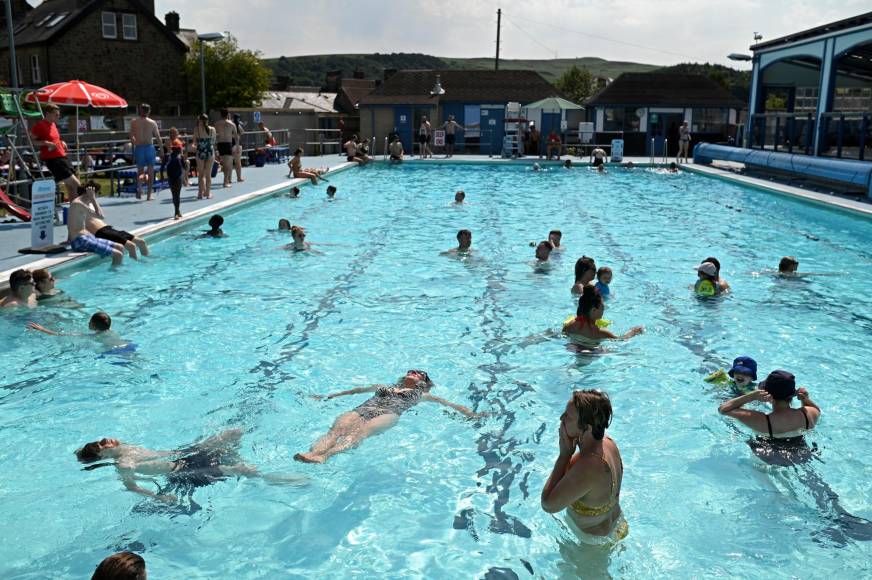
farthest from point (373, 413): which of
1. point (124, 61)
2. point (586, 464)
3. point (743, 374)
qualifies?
point (124, 61)

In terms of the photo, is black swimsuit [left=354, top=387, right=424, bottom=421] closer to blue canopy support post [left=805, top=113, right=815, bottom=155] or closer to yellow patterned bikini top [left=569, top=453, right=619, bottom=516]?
yellow patterned bikini top [left=569, top=453, right=619, bottom=516]

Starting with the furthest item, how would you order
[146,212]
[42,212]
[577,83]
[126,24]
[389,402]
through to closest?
1. [577,83]
2. [126,24]
3. [146,212]
4. [42,212]
5. [389,402]

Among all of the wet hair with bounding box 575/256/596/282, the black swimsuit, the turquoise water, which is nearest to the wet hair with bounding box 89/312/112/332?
the turquoise water

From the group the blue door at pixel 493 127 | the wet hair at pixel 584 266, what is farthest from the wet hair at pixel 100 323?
the blue door at pixel 493 127

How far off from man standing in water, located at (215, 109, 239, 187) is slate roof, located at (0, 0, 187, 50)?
939 inches

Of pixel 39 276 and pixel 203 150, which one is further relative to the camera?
pixel 203 150

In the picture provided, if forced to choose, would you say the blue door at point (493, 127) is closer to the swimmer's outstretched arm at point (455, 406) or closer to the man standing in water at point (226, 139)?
the man standing in water at point (226, 139)

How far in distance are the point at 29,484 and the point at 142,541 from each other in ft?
3.76

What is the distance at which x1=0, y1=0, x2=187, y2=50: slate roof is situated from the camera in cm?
3697

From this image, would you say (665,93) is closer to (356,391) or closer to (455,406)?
(455,406)

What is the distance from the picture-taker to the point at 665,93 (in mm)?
35688

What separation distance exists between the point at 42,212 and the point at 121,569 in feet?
28.8

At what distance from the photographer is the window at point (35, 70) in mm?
37844

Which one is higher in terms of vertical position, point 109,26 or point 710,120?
point 109,26
